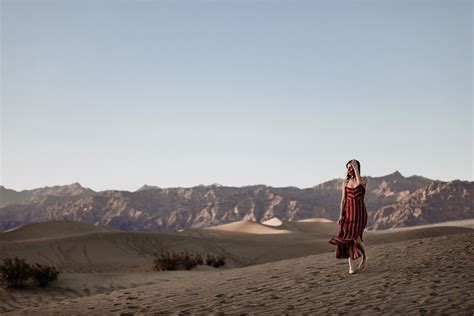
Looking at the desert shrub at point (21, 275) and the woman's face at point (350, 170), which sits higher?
the woman's face at point (350, 170)

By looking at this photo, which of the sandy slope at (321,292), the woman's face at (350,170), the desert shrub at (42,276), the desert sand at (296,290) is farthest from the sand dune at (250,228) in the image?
the woman's face at (350,170)

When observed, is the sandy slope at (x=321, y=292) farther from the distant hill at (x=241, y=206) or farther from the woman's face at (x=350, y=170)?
the distant hill at (x=241, y=206)

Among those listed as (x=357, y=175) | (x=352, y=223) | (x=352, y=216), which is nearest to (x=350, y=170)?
(x=357, y=175)

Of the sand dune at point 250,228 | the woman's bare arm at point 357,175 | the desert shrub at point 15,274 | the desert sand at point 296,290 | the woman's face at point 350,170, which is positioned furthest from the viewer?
the sand dune at point 250,228

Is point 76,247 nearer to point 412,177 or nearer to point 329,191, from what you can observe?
point 329,191

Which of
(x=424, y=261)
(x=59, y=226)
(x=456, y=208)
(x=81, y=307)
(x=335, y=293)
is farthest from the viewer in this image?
(x=456, y=208)

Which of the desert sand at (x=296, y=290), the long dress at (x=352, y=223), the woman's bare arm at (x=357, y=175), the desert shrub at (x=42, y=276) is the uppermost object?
the woman's bare arm at (x=357, y=175)

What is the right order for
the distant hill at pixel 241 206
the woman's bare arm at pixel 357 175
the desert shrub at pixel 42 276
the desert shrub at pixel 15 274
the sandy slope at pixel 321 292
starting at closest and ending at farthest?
→ the sandy slope at pixel 321 292 → the woman's bare arm at pixel 357 175 → the desert shrub at pixel 15 274 → the desert shrub at pixel 42 276 → the distant hill at pixel 241 206

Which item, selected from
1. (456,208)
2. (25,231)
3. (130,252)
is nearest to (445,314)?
(130,252)

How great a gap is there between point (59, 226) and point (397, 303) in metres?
43.0

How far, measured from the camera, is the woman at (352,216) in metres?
9.38

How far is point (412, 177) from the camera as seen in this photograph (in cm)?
13725

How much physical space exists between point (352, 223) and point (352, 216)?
127 millimetres

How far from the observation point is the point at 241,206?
10581cm
